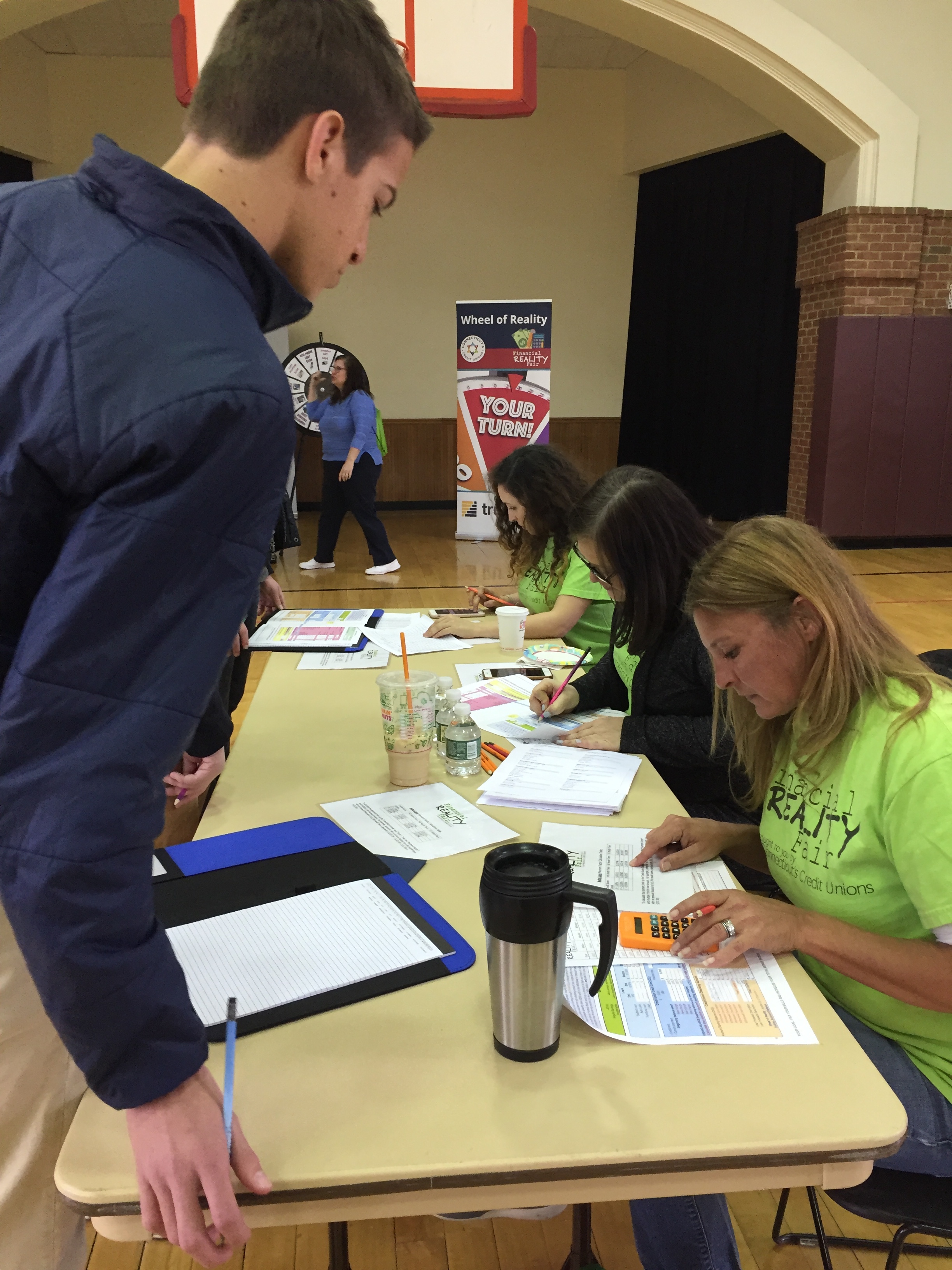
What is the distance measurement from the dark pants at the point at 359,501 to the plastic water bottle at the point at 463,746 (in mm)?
5031

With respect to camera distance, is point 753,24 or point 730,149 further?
point 730,149

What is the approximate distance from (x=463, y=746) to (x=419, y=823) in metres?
0.21

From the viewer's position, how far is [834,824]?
3.91 ft

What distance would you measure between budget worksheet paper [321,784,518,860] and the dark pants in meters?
5.15

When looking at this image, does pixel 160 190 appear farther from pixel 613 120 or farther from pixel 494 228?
pixel 613 120

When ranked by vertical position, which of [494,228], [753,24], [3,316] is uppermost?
[753,24]

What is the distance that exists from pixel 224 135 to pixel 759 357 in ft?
28.6

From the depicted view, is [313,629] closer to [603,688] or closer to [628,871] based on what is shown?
[603,688]

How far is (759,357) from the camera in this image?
869 centimetres

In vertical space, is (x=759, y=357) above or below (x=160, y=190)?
above

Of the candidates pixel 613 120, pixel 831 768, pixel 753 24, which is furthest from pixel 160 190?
pixel 613 120

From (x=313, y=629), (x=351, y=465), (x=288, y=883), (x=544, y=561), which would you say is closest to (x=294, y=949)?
(x=288, y=883)

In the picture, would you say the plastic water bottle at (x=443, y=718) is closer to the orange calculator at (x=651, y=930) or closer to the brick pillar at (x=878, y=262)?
the orange calculator at (x=651, y=930)

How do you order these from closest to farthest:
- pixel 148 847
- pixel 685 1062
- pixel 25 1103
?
1. pixel 148 847
2. pixel 685 1062
3. pixel 25 1103
